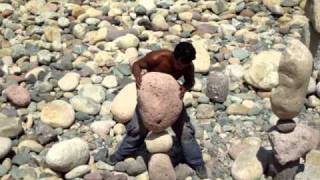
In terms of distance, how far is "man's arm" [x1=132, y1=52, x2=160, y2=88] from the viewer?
4816 mm

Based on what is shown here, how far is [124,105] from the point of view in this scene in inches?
229

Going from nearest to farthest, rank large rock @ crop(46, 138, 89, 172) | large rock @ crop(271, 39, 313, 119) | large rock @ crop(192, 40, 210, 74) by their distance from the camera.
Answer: large rock @ crop(271, 39, 313, 119)
large rock @ crop(46, 138, 89, 172)
large rock @ crop(192, 40, 210, 74)

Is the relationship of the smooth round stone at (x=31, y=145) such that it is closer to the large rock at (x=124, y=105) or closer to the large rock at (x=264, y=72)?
the large rock at (x=124, y=105)

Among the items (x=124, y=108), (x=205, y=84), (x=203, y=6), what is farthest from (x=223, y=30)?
(x=124, y=108)

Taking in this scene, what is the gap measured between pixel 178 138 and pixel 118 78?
59.2 inches

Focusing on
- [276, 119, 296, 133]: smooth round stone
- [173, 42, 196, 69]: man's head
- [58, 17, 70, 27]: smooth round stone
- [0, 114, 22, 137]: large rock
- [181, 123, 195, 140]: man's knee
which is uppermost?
[173, 42, 196, 69]: man's head

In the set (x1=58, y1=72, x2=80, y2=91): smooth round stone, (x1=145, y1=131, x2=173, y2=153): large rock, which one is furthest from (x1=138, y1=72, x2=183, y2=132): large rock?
(x1=58, y1=72, x2=80, y2=91): smooth round stone

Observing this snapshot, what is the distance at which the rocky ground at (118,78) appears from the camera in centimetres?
A: 537

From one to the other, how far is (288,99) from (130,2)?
3763 millimetres

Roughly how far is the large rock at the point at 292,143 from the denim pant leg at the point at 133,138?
1095 millimetres

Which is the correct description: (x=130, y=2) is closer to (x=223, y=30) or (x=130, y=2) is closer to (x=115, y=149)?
(x=223, y=30)

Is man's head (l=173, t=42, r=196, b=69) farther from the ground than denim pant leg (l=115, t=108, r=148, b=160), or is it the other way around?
man's head (l=173, t=42, r=196, b=69)

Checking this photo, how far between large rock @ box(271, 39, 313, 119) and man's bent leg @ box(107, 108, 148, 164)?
1.15m

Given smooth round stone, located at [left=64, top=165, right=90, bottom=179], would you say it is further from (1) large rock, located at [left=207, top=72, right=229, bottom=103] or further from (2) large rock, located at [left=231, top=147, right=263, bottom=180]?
(1) large rock, located at [left=207, top=72, right=229, bottom=103]
